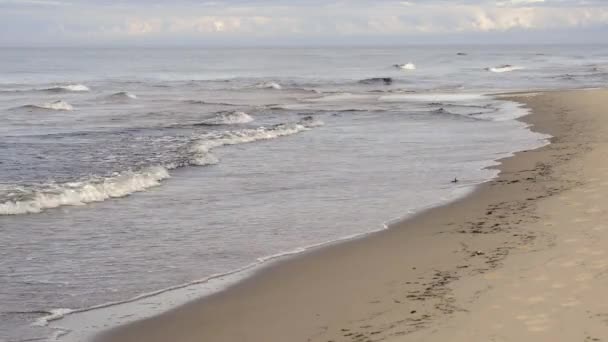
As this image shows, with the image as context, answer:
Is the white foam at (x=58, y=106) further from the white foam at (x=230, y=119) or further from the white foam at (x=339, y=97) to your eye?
the white foam at (x=339, y=97)

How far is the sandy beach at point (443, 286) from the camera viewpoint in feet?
19.9

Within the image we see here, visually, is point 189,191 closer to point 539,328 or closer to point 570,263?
point 570,263

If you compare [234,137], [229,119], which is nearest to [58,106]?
[229,119]

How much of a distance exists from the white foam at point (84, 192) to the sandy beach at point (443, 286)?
4.76 meters

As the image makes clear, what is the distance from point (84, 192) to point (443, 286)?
710 cm

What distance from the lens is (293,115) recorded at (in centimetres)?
2995

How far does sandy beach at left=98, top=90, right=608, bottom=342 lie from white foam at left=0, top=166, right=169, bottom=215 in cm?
476

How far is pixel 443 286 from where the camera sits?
7.15 metres

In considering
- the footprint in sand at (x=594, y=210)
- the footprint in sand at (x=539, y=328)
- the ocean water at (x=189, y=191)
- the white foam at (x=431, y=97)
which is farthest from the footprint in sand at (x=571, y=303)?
the white foam at (x=431, y=97)

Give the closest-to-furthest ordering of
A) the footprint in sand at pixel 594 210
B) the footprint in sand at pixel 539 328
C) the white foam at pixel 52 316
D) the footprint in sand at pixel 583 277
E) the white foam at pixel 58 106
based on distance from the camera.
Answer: the footprint in sand at pixel 539 328
the white foam at pixel 52 316
the footprint in sand at pixel 583 277
the footprint in sand at pixel 594 210
the white foam at pixel 58 106

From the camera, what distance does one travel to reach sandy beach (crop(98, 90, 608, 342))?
19.9 ft

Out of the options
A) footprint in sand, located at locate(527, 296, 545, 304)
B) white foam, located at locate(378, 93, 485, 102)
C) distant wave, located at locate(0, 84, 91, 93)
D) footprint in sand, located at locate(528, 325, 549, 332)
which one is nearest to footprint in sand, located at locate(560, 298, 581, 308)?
footprint in sand, located at locate(527, 296, 545, 304)

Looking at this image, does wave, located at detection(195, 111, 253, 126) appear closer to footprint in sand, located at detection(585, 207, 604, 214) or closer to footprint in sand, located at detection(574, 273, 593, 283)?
footprint in sand, located at detection(585, 207, 604, 214)

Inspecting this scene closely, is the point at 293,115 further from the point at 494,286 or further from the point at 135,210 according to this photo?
the point at 494,286
